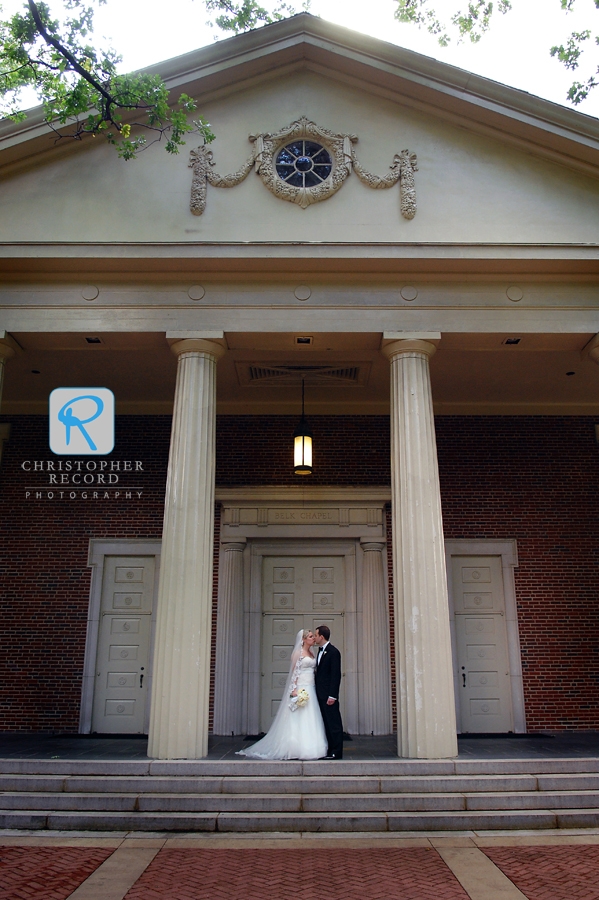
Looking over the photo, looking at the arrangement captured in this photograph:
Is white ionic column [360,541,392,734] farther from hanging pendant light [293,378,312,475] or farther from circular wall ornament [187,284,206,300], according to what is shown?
circular wall ornament [187,284,206,300]

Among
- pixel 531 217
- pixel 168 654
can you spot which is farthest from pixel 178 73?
pixel 168 654

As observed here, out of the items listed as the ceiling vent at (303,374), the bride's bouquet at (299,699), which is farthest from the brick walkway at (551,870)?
the ceiling vent at (303,374)

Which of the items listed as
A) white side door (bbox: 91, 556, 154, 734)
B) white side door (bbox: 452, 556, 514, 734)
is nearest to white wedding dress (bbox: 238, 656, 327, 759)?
white side door (bbox: 91, 556, 154, 734)

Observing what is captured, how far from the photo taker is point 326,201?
896 centimetres

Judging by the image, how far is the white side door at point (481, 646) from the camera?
35.6ft

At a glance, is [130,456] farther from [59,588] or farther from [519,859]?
[519,859]

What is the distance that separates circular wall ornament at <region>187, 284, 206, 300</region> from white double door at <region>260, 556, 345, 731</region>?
4936 millimetres

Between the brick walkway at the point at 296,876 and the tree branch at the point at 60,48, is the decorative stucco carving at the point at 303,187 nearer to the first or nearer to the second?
the tree branch at the point at 60,48

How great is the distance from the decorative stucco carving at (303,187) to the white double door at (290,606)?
600cm

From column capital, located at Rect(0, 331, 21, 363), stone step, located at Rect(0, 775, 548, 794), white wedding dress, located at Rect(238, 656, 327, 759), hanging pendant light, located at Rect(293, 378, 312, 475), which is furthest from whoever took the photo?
hanging pendant light, located at Rect(293, 378, 312, 475)

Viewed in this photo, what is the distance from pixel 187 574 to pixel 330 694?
2.29 m

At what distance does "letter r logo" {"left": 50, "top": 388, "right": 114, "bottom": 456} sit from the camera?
11.6 metres

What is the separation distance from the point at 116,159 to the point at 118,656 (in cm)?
795

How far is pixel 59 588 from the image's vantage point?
11.2m
